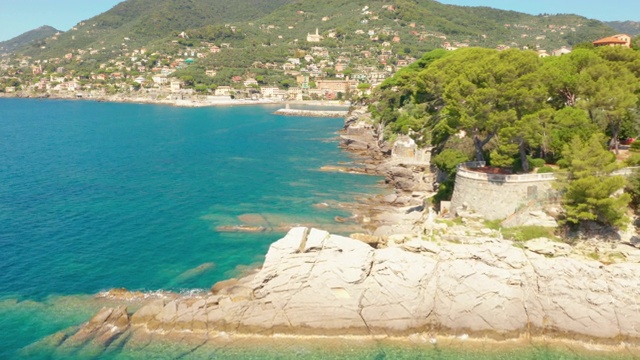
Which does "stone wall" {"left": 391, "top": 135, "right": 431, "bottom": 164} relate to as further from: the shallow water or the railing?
the railing

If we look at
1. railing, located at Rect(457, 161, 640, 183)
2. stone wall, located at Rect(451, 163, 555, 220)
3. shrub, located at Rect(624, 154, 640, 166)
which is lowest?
stone wall, located at Rect(451, 163, 555, 220)

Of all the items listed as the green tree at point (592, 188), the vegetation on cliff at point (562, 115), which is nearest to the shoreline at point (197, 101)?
the vegetation on cliff at point (562, 115)

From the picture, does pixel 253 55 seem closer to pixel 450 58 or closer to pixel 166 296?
pixel 450 58

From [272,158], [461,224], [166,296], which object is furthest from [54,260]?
[272,158]

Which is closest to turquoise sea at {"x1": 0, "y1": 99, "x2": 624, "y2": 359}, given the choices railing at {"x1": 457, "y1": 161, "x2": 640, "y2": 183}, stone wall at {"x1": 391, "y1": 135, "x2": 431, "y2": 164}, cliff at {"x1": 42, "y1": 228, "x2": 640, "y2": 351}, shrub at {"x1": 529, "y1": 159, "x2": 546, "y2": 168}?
cliff at {"x1": 42, "y1": 228, "x2": 640, "y2": 351}

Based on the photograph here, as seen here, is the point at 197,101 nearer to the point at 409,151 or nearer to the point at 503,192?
the point at 409,151

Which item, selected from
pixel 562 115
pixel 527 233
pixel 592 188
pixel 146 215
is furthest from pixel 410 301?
pixel 146 215
